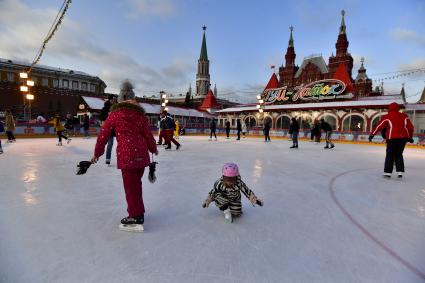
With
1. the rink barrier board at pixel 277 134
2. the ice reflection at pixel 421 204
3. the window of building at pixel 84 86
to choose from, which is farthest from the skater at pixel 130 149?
the window of building at pixel 84 86

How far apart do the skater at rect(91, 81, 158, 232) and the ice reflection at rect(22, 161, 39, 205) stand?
133 cm

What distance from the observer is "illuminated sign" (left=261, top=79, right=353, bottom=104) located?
72.4ft

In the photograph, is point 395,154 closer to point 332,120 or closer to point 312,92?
point 332,120

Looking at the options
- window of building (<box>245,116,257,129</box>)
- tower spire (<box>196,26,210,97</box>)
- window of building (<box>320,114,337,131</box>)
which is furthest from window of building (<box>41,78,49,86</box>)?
window of building (<box>320,114,337,131</box>)

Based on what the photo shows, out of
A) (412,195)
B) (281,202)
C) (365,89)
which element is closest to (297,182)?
(281,202)

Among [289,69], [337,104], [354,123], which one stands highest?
[289,69]

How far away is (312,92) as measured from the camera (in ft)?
77.4

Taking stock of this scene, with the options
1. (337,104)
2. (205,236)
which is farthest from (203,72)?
(205,236)

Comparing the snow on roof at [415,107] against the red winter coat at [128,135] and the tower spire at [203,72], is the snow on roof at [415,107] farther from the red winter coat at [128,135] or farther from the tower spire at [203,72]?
the tower spire at [203,72]

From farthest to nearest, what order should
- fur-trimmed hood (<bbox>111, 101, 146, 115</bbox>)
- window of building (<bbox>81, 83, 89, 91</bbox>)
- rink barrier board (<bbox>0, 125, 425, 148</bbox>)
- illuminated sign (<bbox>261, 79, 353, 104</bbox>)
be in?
window of building (<bbox>81, 83, 89, 91</bbox>) < illuminated sign (<bbox>261, 79, 353, 104</bbox>) < rink barrier board (<bbox>0, 125, 425, 148</bbox>) < fur-trimmed hood (<bbox>111, 101, 146, 115</bbox>)

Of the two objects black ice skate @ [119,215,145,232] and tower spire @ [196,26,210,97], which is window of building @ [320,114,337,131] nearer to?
black ice skate @ [119,215,145,232]

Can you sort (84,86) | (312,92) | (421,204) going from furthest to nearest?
(84,86)
(312,92)
(421,204)

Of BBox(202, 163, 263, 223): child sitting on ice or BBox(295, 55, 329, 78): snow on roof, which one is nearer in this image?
BBox(202, 163, 263, 223): child sitting on ice

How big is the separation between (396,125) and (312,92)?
2052cm
